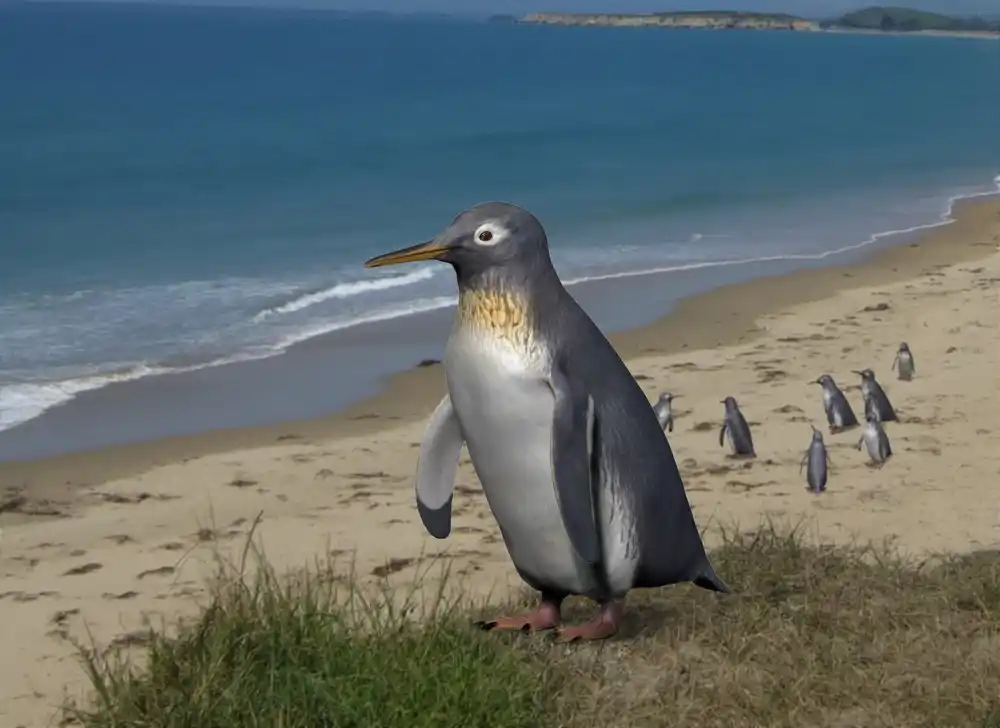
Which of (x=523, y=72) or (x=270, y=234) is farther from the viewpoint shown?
(x=523, y=72)

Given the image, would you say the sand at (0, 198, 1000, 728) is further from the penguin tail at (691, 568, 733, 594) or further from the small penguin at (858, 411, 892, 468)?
the penguin tail at (691, 568, 733, 594)

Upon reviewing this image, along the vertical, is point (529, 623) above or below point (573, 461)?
below

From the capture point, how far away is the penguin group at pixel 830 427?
336 inches

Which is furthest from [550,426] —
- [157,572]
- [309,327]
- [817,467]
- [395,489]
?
[309,327]

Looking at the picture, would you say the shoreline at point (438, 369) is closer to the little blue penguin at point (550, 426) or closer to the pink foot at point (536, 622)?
the pink foot at point (536, 622)

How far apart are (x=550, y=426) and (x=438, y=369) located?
835 centimetres

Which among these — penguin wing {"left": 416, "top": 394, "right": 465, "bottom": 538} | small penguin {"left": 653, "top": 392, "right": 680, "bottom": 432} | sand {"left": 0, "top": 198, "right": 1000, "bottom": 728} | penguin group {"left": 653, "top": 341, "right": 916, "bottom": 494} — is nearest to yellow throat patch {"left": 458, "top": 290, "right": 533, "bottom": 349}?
penguin wing {"left": 416, "top": 394, "right": 465, "bottom": 538}

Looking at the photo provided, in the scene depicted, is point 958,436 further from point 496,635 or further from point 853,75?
point 853,75

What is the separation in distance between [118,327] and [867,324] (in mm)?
7377

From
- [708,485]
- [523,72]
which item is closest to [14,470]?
[708,485]

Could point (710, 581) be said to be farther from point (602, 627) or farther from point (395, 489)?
point (395, 489)

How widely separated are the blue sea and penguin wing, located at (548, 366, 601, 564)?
704 cm

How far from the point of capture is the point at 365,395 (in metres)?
11.9

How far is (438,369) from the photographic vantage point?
12656 mm
